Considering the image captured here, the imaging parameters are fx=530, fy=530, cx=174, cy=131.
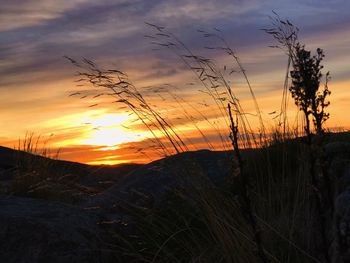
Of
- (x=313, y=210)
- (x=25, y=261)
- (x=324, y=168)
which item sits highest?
(x=324, y=168)

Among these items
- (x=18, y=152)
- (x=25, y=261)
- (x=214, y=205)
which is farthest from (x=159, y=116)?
(x=18, y=152)

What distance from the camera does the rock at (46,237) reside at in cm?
399

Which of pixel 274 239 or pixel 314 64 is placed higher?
pixel 314 64

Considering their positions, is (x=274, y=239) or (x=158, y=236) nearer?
(x=274, y=239)

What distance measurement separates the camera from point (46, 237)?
4074mm

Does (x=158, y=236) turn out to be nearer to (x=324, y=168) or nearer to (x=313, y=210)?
(x=313, y=210)

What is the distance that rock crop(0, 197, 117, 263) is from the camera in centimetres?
399

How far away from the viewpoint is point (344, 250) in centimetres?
232

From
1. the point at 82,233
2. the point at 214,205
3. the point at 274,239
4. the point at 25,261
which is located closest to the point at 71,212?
the point at 82,233

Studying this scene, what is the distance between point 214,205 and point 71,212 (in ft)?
5.21

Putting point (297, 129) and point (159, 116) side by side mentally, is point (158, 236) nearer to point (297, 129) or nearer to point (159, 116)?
point (159, 116)

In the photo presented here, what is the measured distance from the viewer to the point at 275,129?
532 centimetres

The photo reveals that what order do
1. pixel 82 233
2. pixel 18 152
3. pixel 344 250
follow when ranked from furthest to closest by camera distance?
pixel 18 152 < pixel 82 233 < pixel 344 250

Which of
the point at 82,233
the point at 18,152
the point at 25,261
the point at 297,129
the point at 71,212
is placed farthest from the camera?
the point at 18,152
